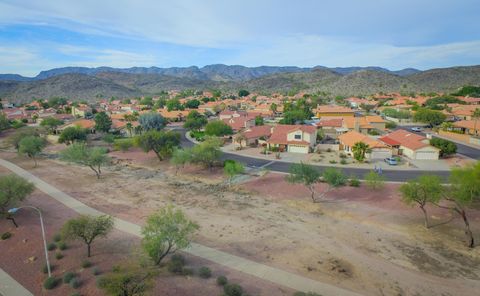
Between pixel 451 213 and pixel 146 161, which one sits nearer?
pixel 451 213

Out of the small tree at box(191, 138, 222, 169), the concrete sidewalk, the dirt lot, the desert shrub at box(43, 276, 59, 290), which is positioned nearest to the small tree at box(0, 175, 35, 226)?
the dirt lot

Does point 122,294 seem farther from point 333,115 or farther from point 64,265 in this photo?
point 333,115

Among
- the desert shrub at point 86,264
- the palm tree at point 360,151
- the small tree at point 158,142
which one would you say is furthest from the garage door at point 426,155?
the desert shrub at point 86,264

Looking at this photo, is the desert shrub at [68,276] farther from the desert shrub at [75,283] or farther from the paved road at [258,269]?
the paved road at [258,269]

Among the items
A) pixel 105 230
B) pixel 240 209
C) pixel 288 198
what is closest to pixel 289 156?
pixel 288 198

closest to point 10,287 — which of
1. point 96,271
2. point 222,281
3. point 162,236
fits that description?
point 96,271

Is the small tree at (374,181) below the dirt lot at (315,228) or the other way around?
the other way around
